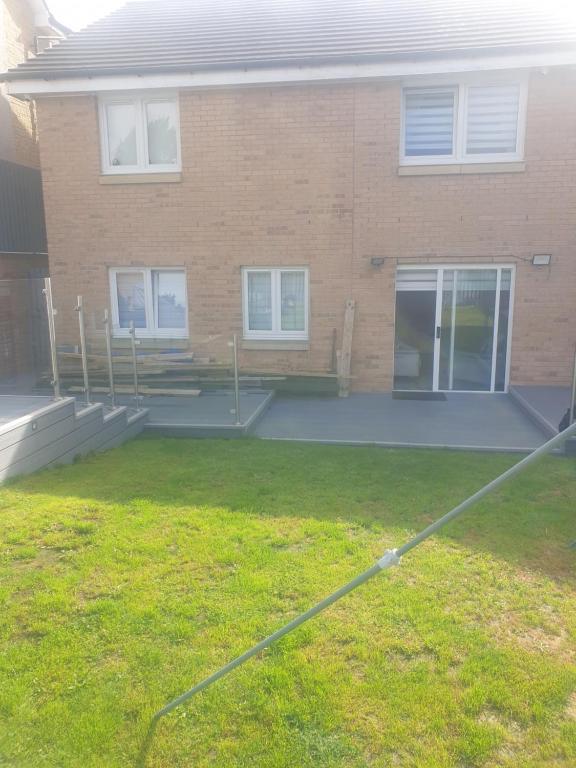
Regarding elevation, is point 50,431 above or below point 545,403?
above

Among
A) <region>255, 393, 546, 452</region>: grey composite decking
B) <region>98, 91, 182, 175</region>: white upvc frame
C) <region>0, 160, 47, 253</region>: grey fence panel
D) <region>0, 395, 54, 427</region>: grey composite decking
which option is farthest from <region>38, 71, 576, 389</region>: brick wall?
<region>0, 395, 54, 427</region>: grey composite decking

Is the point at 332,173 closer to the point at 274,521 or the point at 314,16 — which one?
the point at 314,16

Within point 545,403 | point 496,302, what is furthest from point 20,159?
point 545,403

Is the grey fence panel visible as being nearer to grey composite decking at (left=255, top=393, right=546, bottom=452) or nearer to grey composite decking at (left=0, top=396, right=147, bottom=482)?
grey composite decking at (left=0, top=396, right=147, bottom=482)

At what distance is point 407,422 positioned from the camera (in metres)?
9.44

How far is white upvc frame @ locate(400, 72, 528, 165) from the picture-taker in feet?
34.5

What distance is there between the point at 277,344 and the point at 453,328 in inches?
127

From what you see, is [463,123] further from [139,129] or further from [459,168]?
[139,129]

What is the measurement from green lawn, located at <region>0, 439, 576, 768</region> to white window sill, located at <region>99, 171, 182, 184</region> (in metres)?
6.88

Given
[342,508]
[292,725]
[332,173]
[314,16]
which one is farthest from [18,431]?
[314,16]

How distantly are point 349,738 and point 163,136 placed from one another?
1089 centimetres

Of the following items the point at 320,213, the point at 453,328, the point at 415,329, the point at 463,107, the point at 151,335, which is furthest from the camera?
the point at 151,335

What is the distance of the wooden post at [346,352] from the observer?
1122 cm

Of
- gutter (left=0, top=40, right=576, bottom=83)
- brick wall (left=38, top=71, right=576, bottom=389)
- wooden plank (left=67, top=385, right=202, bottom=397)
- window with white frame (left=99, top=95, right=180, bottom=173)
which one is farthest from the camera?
window with white frame (left=99, top=95, right=180, bottom=173)
